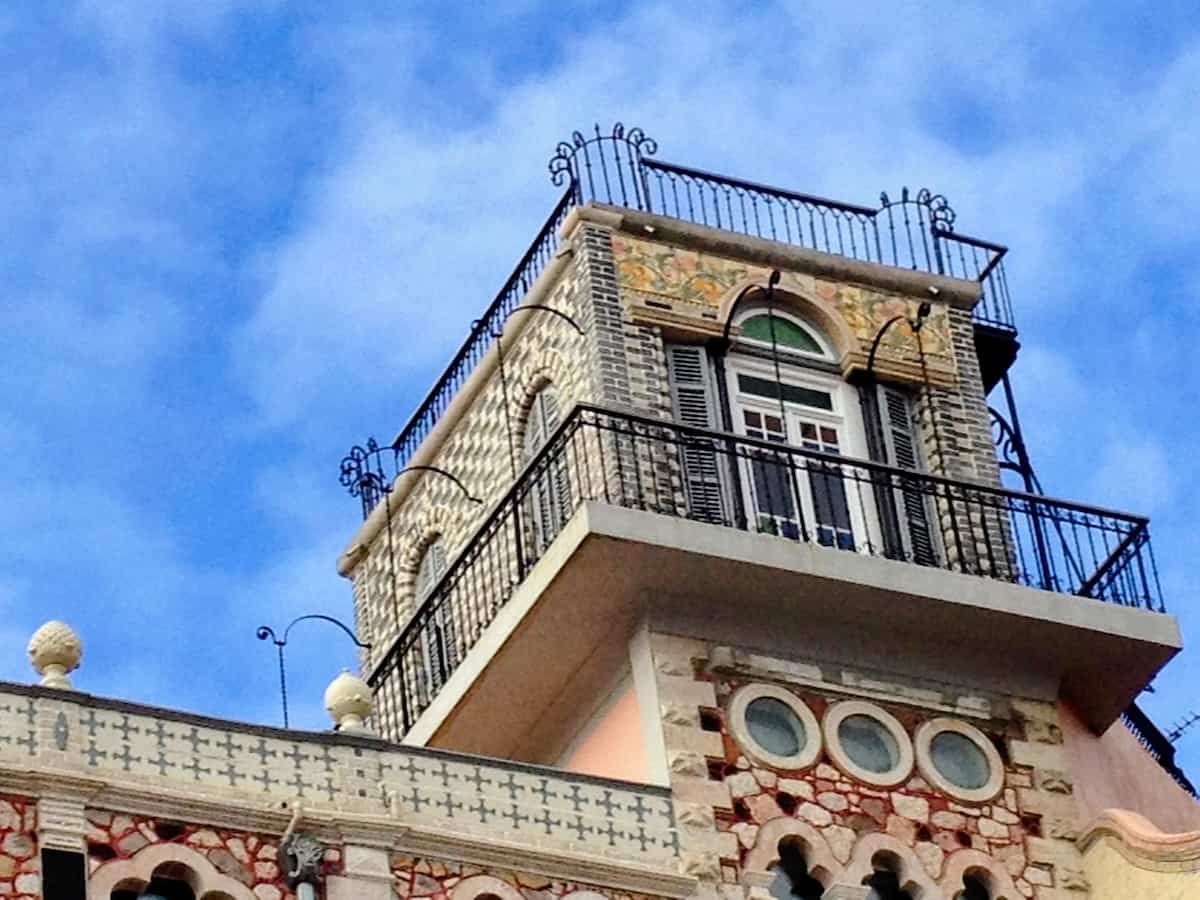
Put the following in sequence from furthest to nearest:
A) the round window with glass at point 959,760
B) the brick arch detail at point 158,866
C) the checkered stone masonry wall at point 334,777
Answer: the round window with glass at point 959,760, the checkered stone masonry wall at point 334,777, the brick arch detail at point 158,866

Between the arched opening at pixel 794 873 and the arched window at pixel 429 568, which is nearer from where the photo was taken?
the arched opening at pixel 794 873

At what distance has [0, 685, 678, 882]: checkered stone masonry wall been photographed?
79.8 feet

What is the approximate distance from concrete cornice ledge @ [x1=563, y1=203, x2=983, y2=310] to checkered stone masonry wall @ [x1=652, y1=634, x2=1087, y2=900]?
329 cm

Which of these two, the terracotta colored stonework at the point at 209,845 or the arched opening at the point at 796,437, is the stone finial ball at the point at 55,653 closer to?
the terracotta colored stonework at the point at 209,845

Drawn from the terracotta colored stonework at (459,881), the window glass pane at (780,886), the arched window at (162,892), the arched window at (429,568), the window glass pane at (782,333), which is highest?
the window glass pane at (782,333)

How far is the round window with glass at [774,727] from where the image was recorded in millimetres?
26656

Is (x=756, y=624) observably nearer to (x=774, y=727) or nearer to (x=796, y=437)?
(x=774, y=727)

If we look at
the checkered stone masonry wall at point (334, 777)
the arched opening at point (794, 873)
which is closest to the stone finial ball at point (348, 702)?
the checkered stone masonry wall at point (334, 777)

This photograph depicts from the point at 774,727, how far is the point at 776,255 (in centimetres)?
393

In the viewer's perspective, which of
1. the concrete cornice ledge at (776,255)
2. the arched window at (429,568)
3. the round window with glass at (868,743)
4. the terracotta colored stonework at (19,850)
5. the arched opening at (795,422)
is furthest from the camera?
the arched window at (429,568)

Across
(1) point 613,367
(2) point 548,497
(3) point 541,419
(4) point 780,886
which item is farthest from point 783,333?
(4) point 780,886

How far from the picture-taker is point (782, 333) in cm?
2923

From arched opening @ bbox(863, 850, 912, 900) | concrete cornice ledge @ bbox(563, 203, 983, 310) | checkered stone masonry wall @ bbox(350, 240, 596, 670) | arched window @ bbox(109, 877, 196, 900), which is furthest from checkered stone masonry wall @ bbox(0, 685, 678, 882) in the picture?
concrete cornice ledge @ bbox(563, 203, 983, 310)

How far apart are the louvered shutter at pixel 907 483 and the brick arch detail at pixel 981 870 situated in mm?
2241
